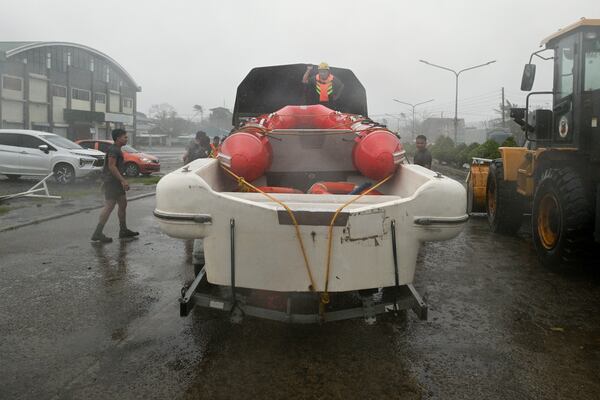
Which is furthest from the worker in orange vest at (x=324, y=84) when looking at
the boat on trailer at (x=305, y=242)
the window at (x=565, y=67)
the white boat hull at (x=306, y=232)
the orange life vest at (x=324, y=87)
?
the white boat hull at (x=306, y=232)

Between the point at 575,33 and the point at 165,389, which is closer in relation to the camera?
the point at 165,389

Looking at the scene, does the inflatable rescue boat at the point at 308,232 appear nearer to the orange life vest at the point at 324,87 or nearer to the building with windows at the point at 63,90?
the orange life vest at the point at 324,87

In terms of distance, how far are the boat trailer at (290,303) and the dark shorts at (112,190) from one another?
420 cm

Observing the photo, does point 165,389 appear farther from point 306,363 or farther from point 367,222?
point 367,222

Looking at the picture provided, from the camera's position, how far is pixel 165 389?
125 inches

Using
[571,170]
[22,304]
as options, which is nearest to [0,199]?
[22,304]

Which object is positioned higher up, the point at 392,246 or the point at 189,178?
the point at 189,178

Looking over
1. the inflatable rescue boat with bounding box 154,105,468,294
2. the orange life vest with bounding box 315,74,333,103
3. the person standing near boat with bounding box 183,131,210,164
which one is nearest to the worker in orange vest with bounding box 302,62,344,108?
the orange life vest with bounding box 315,74,333,103

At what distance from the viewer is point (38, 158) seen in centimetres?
1595

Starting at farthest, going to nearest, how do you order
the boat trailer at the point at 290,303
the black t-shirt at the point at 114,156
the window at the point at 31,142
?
the window at the point at 31,142 → the black t-shirt at the point at 114,156 → the boat trailer at the point at 290,303

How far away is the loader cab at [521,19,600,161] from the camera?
5758 millimetres

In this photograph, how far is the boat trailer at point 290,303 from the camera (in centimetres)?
351

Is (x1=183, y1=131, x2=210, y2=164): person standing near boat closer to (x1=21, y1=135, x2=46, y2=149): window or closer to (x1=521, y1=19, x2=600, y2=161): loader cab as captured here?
(x1=521, y1=19, x2=600, y2=161): loader cab

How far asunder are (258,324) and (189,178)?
1.50m
